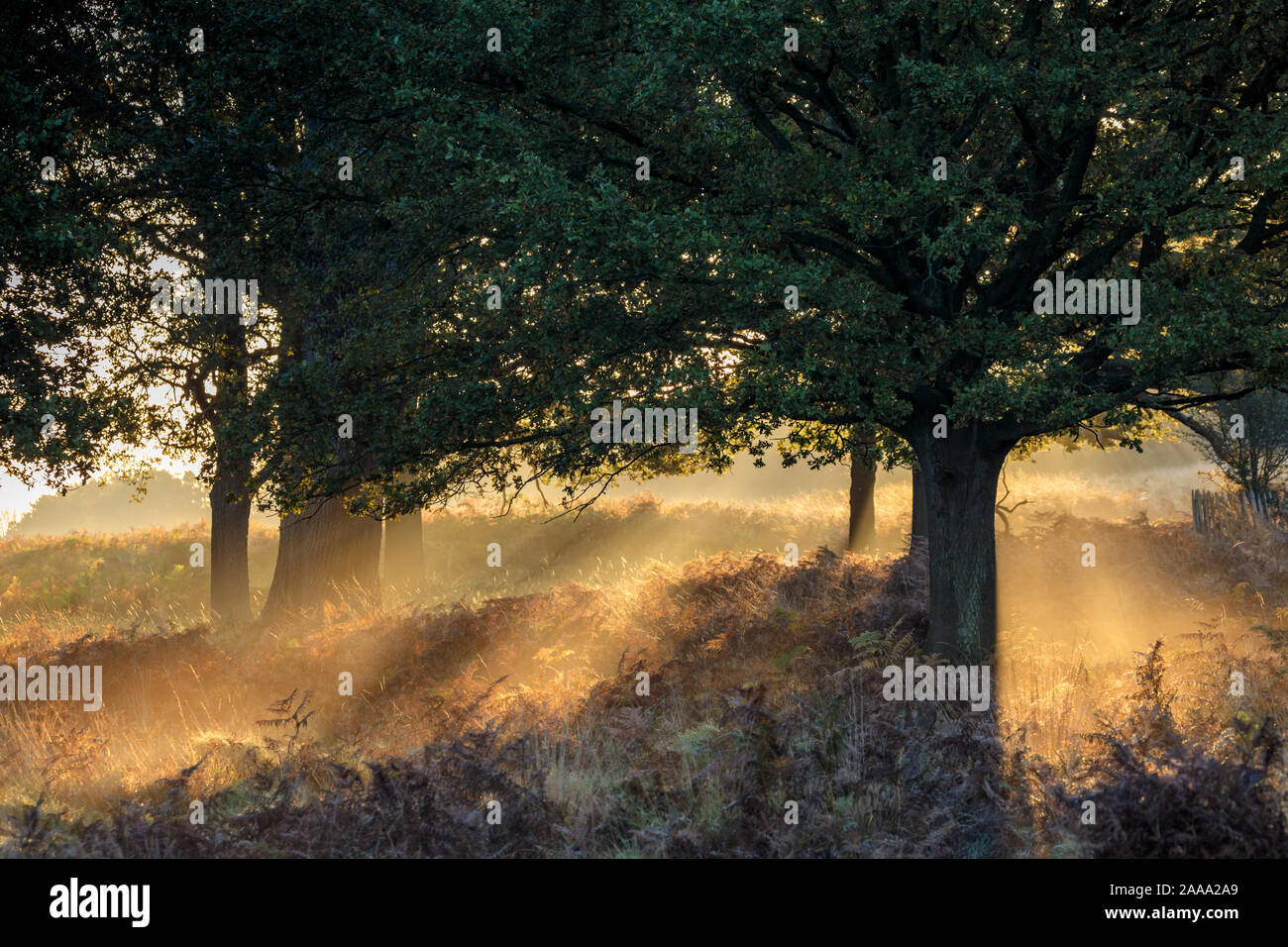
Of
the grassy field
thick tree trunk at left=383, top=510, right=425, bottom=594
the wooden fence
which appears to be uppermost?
the wooden fence

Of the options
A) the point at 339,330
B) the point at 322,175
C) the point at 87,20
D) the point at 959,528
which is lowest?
the point at 959,528

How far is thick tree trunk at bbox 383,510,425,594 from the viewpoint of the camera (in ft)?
79.0

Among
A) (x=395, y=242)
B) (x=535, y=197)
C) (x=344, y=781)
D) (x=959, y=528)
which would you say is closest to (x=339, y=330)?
(x=395, y=242)

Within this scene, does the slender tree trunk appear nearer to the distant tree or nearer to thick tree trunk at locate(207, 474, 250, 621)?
the distant tree

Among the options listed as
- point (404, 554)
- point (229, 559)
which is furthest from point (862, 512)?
point (229, 559)

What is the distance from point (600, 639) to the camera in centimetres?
1337

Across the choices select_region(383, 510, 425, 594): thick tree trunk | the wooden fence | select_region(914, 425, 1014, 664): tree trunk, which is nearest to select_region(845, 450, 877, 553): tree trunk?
the wooden fence

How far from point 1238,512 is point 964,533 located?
12533 millimetres

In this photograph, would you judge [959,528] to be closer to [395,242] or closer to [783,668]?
[783,668]

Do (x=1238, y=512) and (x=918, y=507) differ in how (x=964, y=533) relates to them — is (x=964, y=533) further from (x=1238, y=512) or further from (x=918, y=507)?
(x=1238, y=512)

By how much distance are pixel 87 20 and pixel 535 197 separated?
334 inches

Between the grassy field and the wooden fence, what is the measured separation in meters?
1.85

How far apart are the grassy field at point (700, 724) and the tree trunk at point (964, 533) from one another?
1.83 ft

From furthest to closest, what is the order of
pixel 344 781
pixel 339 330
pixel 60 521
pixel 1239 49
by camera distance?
1. pixel 60 521
2. pixel 339 330
3. pixel 1239 49
4. pixel 344 781
